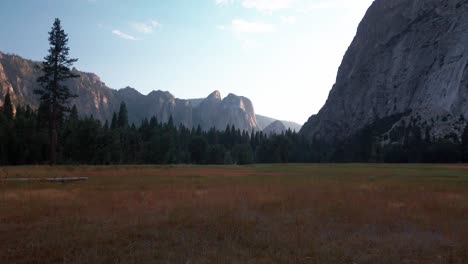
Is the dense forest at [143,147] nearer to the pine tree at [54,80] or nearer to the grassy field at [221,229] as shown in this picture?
the pine tree at [54,80]

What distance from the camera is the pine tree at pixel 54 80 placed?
151ft

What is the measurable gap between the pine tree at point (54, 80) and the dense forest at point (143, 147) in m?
1.03

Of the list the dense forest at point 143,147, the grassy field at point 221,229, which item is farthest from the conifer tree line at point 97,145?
the grassy field at point 221,229

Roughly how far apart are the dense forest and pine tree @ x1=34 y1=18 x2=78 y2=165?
3.37 ft

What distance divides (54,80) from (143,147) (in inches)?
2874

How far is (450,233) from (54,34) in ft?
156

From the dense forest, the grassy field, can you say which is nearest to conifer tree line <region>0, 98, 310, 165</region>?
the dense forest

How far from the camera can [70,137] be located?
84.8 meters

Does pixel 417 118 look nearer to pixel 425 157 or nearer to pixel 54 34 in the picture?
pixel 425 157

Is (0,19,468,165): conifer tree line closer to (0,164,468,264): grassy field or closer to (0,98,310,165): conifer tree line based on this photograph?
(0,98,310,165): conifer tree line

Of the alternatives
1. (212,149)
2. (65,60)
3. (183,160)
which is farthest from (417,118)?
(65,60)

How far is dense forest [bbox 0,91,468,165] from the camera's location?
76938 millimetres

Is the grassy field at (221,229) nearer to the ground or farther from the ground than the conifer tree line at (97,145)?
nearer to the ground

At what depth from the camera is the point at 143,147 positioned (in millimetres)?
117938
